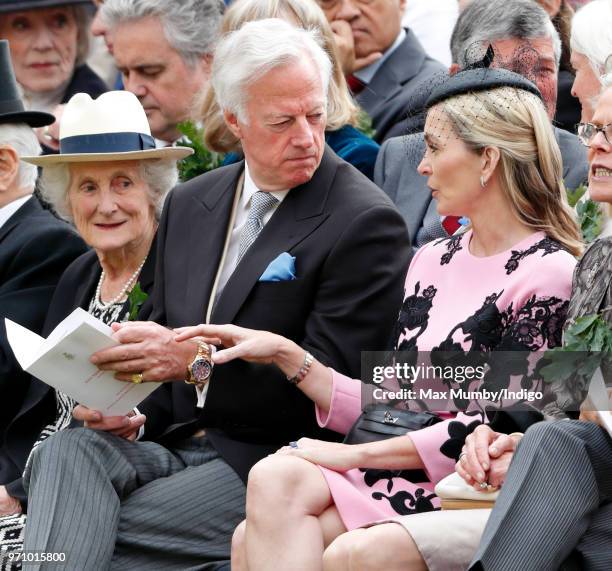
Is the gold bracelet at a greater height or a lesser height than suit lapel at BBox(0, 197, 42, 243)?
lesser

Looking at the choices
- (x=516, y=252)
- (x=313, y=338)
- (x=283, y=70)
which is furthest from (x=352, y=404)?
(x=283, y=70)

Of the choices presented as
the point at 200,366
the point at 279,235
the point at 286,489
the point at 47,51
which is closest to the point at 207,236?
the point at 279,235

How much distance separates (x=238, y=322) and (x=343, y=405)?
1.89ft

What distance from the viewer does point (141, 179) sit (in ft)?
19.7

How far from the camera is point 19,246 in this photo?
6324 mm

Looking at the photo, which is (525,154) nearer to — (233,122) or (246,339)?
(246,339)

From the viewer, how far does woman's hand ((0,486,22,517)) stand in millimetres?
5602

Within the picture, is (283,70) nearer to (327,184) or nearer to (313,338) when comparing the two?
(327,184)

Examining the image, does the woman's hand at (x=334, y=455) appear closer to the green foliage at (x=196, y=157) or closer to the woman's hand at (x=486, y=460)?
the woman's hand at (x=486, y=460)

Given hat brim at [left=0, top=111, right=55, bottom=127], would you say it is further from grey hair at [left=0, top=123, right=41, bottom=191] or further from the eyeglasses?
the eyeglasses

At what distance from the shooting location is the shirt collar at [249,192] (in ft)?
17.9

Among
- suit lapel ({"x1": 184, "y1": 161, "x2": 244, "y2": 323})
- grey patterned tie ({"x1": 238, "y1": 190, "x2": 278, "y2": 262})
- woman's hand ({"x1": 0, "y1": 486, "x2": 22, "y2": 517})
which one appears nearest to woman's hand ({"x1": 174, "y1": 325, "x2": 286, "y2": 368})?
suit lapel ({"x1": 184, "y1": 161, "x2": 244, "y2": 323})

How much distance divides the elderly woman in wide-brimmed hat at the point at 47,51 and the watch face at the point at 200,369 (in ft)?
11.4

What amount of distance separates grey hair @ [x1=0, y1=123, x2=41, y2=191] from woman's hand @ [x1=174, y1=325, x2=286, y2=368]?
2.02 meters
